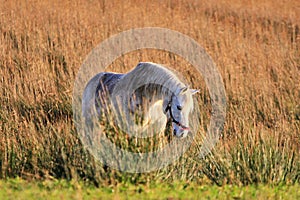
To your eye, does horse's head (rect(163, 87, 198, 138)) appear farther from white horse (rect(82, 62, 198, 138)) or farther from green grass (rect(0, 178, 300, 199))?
green grass (rect(0, 178, 300, 199))

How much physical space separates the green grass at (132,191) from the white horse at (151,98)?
0.66 m

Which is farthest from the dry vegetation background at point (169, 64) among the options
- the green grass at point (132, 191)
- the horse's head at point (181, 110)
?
the horse's head at point (181, 110)

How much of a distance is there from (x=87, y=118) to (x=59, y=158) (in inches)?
28.1

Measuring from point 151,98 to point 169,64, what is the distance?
5.58 metres

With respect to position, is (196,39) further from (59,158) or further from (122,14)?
(59,158)

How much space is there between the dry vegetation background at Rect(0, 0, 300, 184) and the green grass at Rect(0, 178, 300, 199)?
7.7 inches

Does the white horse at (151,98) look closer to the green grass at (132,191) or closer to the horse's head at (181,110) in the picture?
the horse's head at (181,110)

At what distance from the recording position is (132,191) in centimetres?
595

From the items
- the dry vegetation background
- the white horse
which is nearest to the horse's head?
the white horse

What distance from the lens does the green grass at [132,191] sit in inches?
227

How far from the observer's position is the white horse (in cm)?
662

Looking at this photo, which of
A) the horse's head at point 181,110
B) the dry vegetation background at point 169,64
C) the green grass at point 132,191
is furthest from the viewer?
the dry vegetation background at point 169,64

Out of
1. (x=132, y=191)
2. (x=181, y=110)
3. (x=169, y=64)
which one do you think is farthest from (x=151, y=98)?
(x=169, y=64)

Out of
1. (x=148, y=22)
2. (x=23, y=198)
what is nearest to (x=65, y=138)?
(x=23, y=198)
